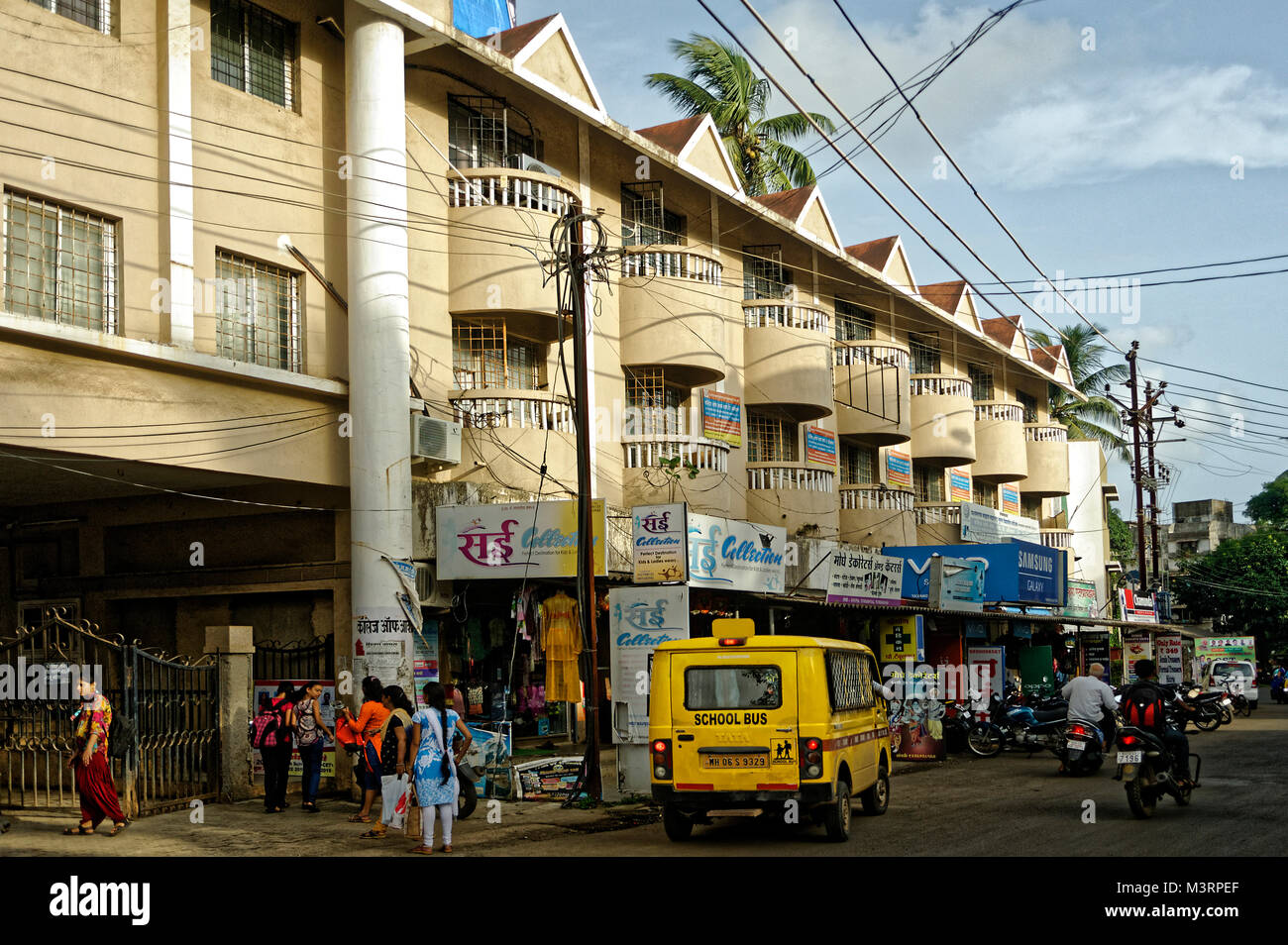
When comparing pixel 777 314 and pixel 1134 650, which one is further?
pixel 1134 650

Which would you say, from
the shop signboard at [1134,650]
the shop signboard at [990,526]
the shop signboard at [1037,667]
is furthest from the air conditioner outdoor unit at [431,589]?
the shop signboard at [1134,650]

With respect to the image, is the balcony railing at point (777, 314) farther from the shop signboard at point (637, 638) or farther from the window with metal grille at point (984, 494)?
the window with metal grille at point (984, 494)

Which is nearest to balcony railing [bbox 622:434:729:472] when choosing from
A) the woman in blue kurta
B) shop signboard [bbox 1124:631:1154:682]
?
the woman in blue kurta

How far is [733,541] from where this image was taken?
19.0 metres

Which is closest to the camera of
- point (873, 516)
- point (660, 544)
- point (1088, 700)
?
point (660, 544)

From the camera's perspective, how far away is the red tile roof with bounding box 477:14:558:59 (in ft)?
68.8

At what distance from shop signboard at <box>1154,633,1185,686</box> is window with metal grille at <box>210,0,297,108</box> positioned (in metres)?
32.2

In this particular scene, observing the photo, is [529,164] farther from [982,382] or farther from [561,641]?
[982,382]

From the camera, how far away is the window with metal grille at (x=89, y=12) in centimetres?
1552

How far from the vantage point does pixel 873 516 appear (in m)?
31.2

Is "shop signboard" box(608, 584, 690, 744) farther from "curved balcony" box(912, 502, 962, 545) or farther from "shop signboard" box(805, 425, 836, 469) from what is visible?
"curved balcony" box(912, 502, 962, 545)

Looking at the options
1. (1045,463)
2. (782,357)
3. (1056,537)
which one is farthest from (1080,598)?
(782,357)

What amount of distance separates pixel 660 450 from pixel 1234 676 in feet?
84.3
